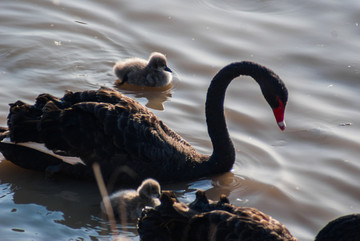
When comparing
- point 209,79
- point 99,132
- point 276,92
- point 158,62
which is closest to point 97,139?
point 99,132

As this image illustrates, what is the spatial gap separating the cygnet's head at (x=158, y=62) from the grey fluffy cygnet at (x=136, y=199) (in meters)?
2.42

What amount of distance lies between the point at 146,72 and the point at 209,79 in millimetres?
660

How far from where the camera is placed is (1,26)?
28.9 feet

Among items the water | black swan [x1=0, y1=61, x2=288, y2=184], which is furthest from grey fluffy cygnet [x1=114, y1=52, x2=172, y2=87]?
black swan [x1=0, y1=61, x2=288, y2=184]

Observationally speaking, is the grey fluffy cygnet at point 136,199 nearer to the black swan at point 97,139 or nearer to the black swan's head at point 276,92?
the black swan at point 97,139

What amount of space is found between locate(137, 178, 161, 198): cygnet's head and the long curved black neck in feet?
2.91

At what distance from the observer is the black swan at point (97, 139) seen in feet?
20.0

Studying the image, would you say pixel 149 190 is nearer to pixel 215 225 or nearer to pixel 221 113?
pixel 215 225

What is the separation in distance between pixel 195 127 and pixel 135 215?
1.70 metres

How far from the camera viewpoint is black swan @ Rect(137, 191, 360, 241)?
466 cm

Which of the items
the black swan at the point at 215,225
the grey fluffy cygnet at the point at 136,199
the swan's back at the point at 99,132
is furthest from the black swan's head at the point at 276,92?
the black swan at the point at 215,225

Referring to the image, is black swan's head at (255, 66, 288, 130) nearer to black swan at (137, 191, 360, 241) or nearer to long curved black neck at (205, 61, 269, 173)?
long curved black neck at (205, 61, 269, 173)

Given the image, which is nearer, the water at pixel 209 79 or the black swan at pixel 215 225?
the black swan at pixel 215 225

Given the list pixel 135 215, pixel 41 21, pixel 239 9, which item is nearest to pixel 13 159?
pixel 135 215
